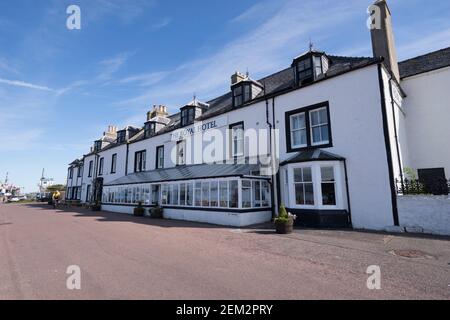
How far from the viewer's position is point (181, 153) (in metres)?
22.2

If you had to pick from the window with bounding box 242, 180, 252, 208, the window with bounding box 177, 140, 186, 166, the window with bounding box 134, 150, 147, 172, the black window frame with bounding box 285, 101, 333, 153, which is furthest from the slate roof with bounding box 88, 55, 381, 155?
the window with bounding box 242, 180, 252, 208

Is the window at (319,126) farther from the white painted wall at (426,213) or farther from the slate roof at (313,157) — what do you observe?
the white painted wall at (426,213)

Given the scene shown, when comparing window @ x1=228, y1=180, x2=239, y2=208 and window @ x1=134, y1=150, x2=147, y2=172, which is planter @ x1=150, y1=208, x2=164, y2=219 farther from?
window @ x1=134, y1=150, x2=147, y2=172

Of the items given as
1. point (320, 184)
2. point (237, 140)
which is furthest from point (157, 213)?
point (320, 184)

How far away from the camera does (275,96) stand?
15836mm

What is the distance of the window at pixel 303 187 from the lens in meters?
13.0

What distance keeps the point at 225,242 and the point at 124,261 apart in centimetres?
376

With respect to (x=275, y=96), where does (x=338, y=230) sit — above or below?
below

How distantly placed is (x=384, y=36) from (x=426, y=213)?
10.1 meters

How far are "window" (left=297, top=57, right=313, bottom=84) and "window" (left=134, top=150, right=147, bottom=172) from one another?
17.9 meters

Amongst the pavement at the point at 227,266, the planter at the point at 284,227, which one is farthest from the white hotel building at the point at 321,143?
the pavement at the point at 227,266

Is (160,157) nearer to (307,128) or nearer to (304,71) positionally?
(307,128)
